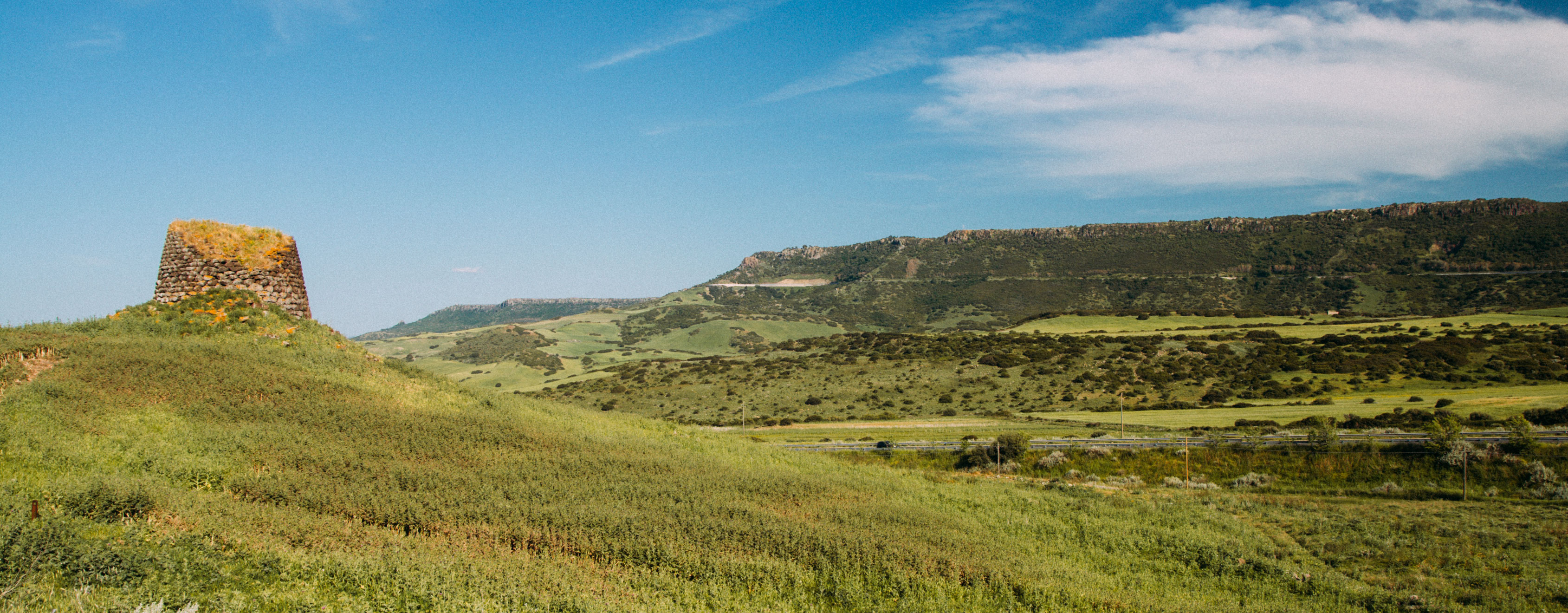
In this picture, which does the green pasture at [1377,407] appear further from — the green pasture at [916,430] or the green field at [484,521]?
the green field at [484,521]

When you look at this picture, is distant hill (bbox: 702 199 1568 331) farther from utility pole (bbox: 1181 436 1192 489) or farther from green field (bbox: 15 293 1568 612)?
green field (bbox: 15 293 1568 612)

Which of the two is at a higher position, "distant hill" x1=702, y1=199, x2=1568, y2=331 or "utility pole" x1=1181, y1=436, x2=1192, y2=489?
"distant hill" x1=702, y1=199, x2=1568, y2=331

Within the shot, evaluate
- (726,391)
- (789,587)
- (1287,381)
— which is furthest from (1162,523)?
(726,391)

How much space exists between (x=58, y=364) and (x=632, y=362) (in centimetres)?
9523

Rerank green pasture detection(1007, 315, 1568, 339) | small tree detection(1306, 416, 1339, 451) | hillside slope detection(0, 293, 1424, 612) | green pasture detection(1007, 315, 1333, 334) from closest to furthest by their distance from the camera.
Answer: hillside slope detection(0, 293, 1424, 612) → small tree detection(1306, 416, 1339, 451) → green pasture detection(1007, 315, 1568, 339) → green pasture detection(1007, 315, 1333, 334)

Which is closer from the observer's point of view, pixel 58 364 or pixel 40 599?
pixel 40 599

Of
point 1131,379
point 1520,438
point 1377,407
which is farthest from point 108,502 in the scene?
point 1131,379

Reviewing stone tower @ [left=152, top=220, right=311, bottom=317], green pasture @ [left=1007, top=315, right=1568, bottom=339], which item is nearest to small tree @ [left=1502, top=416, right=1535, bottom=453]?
stone tower @ [left=152, top=220, right=311, bottom=317]

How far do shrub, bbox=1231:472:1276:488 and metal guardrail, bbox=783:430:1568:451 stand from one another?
2280 mm

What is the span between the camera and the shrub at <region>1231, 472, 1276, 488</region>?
85.4 feet

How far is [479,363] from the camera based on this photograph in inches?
4560

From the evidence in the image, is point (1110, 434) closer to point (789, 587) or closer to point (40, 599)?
point (789, 587)

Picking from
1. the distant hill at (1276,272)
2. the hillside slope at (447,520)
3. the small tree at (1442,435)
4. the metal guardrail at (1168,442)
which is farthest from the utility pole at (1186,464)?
the distant hill at (1276,272)

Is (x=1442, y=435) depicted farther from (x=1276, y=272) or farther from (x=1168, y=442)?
(x=1276, y=272)
